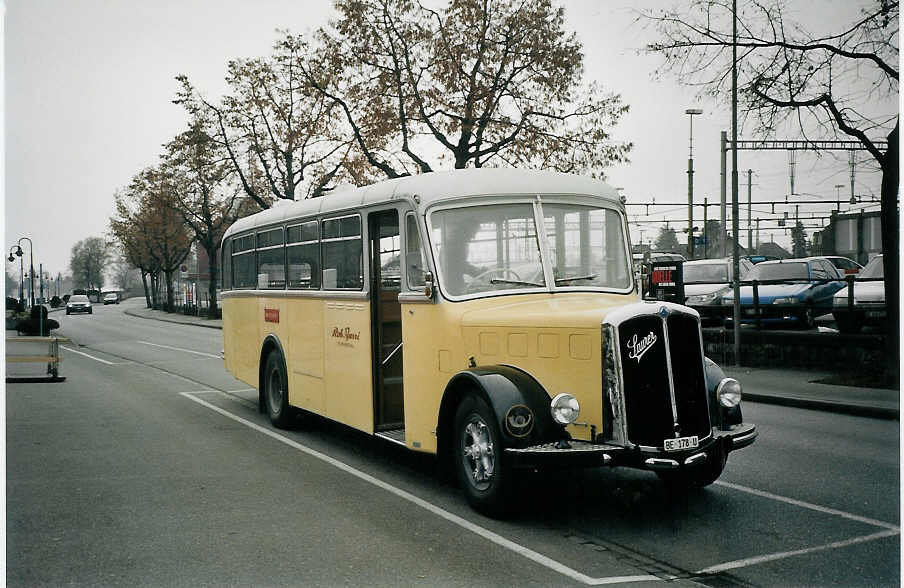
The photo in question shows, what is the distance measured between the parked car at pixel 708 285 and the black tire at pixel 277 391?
41.5ft

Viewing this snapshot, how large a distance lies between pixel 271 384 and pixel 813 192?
9.59 meters

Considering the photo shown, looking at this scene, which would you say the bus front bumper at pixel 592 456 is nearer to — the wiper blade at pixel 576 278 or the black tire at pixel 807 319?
the wiper blade at pixel 576 278

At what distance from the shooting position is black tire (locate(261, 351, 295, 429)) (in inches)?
409

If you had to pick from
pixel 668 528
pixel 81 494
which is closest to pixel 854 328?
pixel 668 528

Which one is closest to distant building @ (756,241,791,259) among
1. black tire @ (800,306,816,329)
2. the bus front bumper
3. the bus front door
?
black tire @ (800,306,816,329)

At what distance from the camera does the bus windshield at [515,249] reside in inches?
282

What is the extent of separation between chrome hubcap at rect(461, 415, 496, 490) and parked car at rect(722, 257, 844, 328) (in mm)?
12813

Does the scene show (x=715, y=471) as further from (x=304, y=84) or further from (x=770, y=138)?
(x=304, y=84)

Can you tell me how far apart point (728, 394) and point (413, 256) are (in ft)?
8.58

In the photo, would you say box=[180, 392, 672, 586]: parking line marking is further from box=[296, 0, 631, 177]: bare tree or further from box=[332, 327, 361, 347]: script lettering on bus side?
box=[296, 0, 631, 177]: bare tree

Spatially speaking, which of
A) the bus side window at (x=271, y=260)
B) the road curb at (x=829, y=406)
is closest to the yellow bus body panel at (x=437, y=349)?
the bus side window at (x=271, y=260)

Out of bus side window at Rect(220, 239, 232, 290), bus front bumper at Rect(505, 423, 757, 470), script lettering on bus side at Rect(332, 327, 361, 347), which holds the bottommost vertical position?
bus front bumper at Rect(505, 423, 757, 470)

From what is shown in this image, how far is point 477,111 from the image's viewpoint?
22.5 m

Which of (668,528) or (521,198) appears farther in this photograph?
(521,198)
